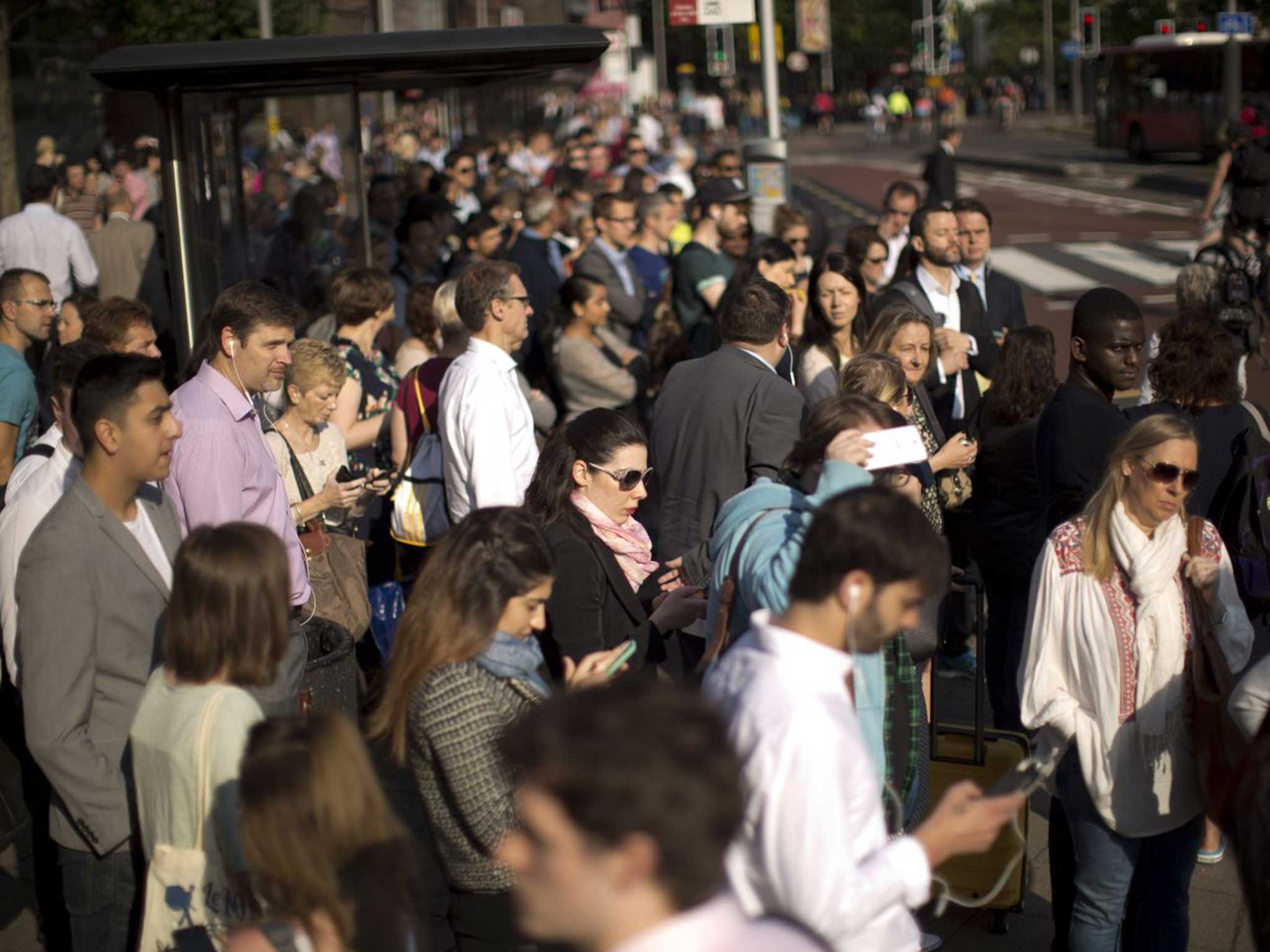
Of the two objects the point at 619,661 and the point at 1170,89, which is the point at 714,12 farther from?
the point at 1170,89

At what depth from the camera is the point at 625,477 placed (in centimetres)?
480

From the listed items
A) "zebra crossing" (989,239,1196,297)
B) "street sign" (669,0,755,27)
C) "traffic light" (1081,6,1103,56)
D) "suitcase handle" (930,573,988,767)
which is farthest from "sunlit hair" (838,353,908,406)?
"traffic light" (1081,6,1103,56)

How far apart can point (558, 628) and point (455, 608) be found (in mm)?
902

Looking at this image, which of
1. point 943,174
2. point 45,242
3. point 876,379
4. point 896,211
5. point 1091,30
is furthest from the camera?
point 1091,30

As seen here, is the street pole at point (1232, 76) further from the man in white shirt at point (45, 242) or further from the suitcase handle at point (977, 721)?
the suitcase handle at point (977, 721)

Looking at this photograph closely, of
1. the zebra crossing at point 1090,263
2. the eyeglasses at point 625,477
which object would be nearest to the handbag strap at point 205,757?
the eyeglasses at point 625,477

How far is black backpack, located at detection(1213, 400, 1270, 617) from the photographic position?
5.26 m

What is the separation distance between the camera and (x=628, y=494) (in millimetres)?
4828

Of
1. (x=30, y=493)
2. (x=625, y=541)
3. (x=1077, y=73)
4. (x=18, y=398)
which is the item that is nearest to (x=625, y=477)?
(x=625, y=541)

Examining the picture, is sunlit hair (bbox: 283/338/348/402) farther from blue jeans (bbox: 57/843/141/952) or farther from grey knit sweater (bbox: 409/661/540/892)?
grey knit sweater (bbox: 409/661/540/892)

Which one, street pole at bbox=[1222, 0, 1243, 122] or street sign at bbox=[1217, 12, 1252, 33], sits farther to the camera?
street pole at bbox=[1222, 0, 1243, 122]

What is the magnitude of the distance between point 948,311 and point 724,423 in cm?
260

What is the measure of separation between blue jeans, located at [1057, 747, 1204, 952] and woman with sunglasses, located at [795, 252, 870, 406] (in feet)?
10.6

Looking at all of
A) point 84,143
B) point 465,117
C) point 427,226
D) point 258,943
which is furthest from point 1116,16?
point 258,943
